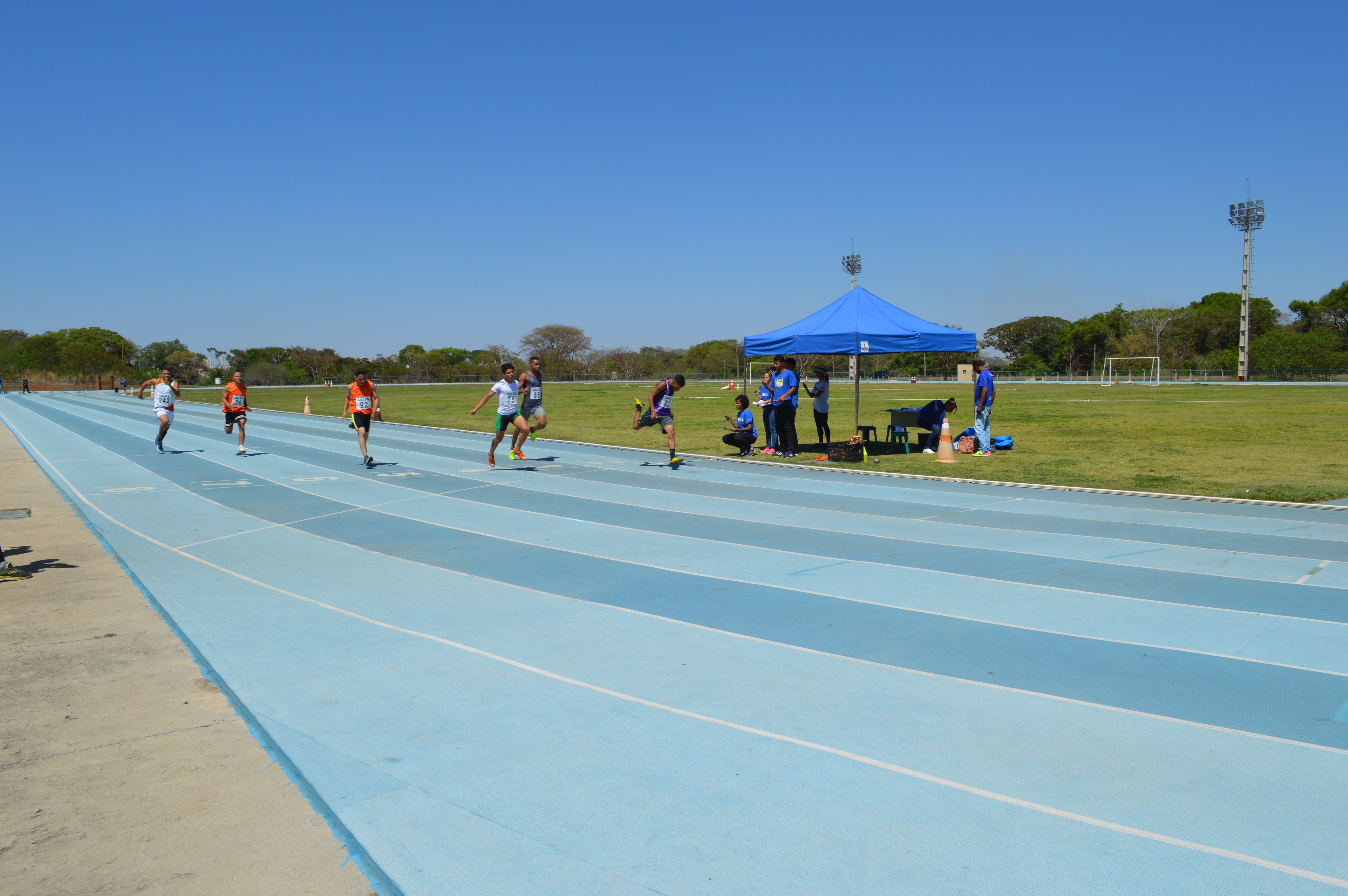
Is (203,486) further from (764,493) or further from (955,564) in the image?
(955,564)

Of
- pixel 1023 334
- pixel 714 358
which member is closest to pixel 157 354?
pixel 714 358

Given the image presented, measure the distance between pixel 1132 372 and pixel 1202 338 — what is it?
1801cm

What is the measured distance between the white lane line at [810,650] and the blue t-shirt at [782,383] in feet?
31.5

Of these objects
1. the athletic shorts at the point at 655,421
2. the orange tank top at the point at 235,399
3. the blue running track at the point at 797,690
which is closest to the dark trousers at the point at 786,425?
the athletic shorts at the point at 655,421

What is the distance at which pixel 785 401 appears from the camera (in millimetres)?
17266

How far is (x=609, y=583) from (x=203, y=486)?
9.26 m

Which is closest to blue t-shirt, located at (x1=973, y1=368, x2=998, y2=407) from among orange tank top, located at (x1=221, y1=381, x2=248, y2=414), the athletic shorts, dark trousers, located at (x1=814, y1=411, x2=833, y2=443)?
dark trousers, located at (x1=814, y1=411, x2=833, y2=443)

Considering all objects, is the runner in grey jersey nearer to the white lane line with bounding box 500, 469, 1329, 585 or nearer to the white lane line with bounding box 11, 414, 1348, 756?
the white lane line with bounding box 500, 469, 1329, 585

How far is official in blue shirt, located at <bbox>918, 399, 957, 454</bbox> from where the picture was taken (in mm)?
16922

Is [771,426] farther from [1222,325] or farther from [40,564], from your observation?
[1222,325]

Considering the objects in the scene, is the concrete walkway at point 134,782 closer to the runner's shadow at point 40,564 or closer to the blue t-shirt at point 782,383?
the runner's shadow at point 40,564

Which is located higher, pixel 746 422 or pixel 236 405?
pixel 236 405

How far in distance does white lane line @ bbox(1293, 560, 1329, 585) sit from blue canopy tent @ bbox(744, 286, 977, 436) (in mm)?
8440

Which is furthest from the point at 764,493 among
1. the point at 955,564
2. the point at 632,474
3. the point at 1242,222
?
the point at 1242,222
